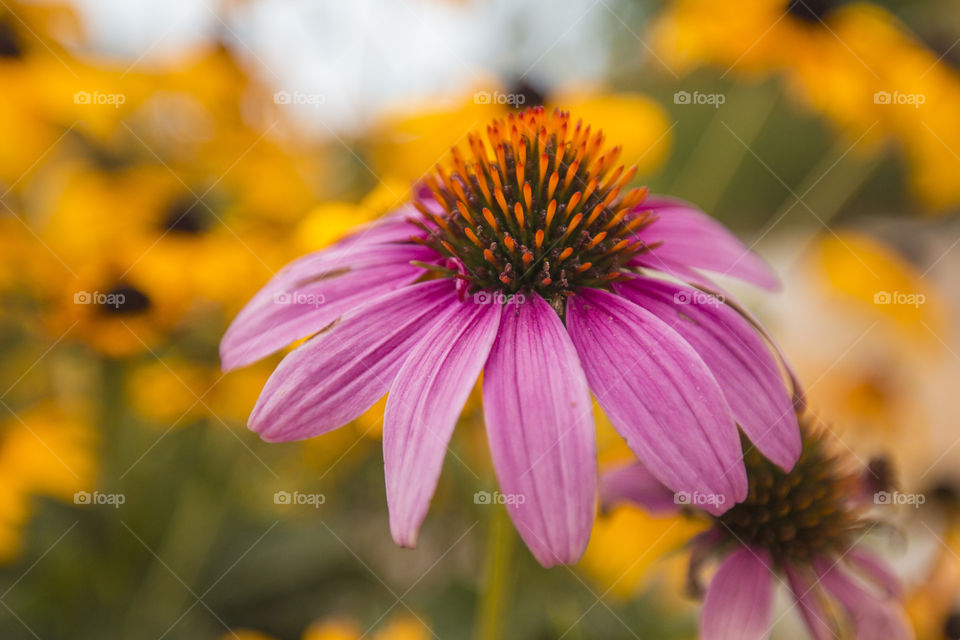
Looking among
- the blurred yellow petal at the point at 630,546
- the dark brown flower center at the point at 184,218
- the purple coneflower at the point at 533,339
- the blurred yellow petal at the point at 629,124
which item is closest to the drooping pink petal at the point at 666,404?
the purple coneflower at the point at 533,339

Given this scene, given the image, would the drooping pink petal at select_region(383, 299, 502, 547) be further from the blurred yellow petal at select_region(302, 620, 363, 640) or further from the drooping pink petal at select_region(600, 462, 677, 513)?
the blurred yellow petal at select_region(302, 620, 363, 640)

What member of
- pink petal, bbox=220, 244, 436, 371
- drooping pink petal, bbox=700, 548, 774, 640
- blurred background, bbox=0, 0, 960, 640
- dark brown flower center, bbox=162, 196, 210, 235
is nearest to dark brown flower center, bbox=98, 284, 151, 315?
blurred background, bbox=0, 0, 960, 640

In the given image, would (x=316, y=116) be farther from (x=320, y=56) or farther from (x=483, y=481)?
(x=483, y=481)

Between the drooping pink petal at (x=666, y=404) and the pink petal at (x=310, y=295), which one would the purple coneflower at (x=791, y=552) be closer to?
the drooping pink petal at (x=666, y=404)

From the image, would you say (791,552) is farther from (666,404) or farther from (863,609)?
(666,404)

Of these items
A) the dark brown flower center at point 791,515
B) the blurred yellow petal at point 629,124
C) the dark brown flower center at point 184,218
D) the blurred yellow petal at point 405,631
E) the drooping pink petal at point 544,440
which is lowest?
the blurred yellow petal at point 405,631

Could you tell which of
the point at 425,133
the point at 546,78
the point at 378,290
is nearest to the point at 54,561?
the point at 378,290

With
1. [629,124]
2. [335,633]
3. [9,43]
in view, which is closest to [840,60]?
[629,124]
